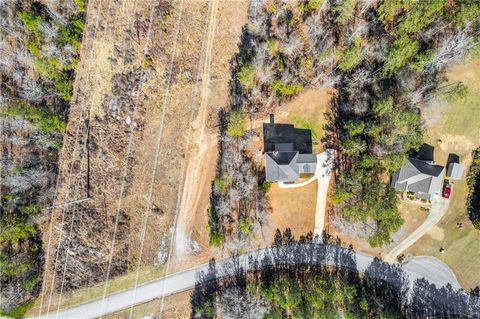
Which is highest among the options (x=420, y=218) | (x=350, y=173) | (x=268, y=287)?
(x=350, y=173)

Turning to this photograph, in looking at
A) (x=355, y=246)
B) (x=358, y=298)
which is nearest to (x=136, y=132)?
(x=355, y=246)

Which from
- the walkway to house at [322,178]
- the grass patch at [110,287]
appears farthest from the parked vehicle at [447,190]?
the grass patch at [110,287]

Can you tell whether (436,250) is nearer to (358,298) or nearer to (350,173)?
(358,298)

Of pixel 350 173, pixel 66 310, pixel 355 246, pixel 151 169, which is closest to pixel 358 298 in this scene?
pixel 355 246

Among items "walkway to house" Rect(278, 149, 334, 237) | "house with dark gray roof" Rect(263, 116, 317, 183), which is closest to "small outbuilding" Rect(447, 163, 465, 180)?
"walkway to house" Rect(278, 149, 334, 237)

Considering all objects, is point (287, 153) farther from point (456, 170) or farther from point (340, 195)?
point (456, 170)

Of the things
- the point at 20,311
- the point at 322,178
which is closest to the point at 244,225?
the point at 322,178

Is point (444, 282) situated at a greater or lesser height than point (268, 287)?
greater
